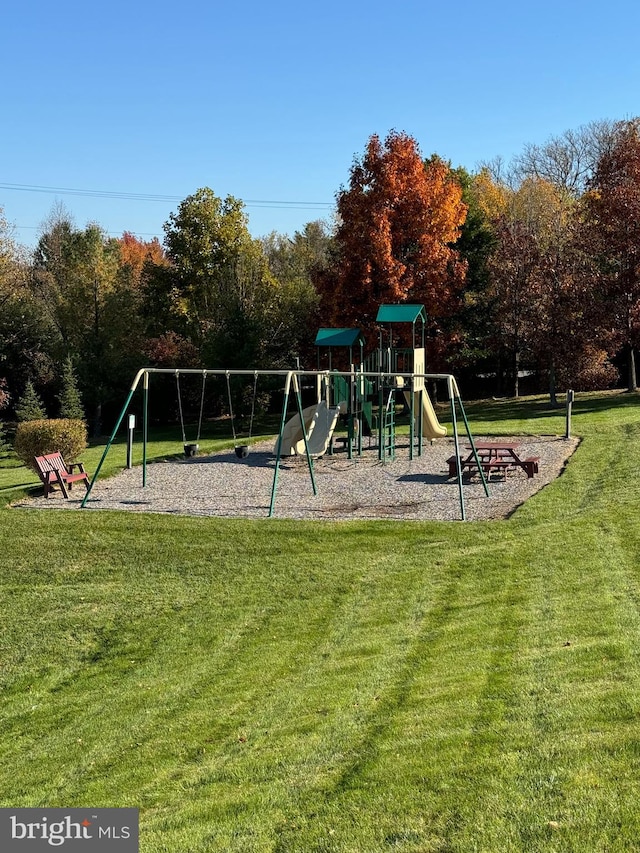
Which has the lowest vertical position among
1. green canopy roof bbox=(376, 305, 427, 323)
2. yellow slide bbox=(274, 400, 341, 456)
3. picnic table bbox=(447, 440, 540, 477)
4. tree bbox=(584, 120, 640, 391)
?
picnic table bbox=(447, 440, 540, 477)

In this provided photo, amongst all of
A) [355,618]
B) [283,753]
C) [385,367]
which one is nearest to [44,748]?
[283,753]

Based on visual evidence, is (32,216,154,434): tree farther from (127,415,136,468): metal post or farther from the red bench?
the red bench

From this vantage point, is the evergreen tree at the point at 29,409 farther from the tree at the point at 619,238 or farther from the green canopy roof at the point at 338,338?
the tree at the point at 619,238

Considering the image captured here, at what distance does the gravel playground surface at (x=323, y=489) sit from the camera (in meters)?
13.5

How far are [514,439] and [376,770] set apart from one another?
17.6 m

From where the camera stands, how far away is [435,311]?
1208 inches

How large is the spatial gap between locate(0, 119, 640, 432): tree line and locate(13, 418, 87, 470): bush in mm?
13193

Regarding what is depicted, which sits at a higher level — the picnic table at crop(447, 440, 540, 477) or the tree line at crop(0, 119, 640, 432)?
the tree line at crop(0, 119, 640, 432)

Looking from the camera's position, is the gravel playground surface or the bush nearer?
the gravel playground surface

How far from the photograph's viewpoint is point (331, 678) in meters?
6.88

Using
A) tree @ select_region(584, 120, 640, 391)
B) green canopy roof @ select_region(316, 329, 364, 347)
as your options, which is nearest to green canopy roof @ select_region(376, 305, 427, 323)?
green canopy roof @ select_region(316, 329, 364, 347)

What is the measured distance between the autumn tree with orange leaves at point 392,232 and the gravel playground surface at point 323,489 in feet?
36.1

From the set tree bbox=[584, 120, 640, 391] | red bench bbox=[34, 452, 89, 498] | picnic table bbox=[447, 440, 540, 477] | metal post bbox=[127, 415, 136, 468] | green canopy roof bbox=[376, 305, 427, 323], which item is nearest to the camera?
red bench bbox=[34, 452, 89, 498]

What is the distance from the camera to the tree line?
29.5m
